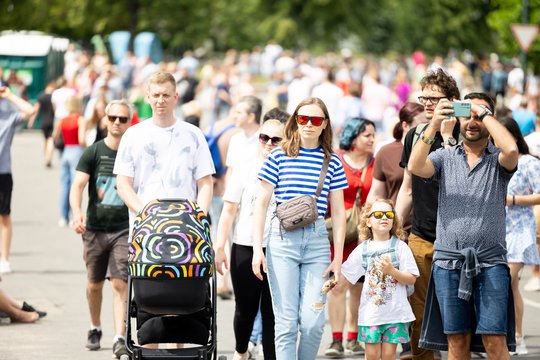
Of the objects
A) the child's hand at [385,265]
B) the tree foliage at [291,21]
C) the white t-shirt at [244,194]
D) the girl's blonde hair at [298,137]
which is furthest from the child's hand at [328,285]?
the tree foliage at [291,21]

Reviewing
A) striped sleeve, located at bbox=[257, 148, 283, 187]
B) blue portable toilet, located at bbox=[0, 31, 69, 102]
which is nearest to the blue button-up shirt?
striped sleeve, located at bbox=[257, 148, 283, 187]

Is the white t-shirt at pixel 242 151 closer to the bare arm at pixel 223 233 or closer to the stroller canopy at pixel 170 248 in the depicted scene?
the bare arm at pixel 223 233

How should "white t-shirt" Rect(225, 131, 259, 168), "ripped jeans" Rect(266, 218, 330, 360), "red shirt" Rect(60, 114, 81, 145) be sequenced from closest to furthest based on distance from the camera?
"ripped jeans" Rect(266, 218, 330, 360)
"white t-shirt" Rect(225, 131, 259, 168)
"red shirt" Rect(60, 114, 81, 145)

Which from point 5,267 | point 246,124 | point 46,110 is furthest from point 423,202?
point 46,110

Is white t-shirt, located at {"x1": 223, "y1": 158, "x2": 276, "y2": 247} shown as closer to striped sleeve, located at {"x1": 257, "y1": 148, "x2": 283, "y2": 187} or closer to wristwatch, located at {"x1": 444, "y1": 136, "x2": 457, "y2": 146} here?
striped sleeve, located at {"x1": 257, "y1": 148, "x2": 283, "y2": 187}

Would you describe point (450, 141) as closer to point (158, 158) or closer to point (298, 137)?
point (298, 137)

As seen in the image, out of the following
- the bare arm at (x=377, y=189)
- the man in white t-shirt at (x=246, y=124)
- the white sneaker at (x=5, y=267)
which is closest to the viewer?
the bare arm at (x=377, y=189)

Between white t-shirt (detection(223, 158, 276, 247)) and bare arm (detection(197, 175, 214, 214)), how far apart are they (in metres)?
0.33

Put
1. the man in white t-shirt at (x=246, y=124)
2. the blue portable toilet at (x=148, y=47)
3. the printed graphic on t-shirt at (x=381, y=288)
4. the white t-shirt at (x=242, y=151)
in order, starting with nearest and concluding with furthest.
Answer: the printed graphic on t-shirt at (x=381, y=288) < the white t-shirt at (x=242, y=151) < the man in white t-shirt at (x=246, y=124) < the blue portable toilet at (x=148, y=47)

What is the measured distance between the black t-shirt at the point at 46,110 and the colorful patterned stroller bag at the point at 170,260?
20.3 meters

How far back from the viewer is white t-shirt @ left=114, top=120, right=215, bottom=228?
8.75 metres

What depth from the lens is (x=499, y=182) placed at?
25.5ft

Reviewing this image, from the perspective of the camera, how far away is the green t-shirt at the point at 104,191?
10.1 m

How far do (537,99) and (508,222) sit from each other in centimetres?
1335
